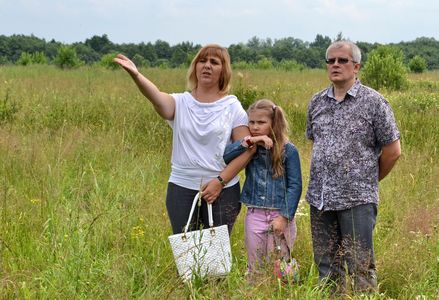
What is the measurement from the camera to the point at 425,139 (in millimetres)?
6953

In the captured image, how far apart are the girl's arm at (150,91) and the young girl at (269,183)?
1.39ft

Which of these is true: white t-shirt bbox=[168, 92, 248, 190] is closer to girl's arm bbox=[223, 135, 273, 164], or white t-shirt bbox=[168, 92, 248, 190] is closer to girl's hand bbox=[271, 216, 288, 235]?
girl's arm bbox=[223, 135, 273, 164]

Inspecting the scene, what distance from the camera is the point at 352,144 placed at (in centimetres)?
288

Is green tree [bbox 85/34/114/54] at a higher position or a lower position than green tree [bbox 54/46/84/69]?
higher

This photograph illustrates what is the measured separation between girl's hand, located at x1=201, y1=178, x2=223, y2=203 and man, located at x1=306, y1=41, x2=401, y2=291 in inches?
22.6

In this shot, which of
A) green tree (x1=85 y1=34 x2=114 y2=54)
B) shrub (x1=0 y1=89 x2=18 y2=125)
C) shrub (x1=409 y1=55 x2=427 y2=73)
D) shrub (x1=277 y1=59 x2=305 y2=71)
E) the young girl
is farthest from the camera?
green tree (x1=85 y1=34 x2=114 y2=54)

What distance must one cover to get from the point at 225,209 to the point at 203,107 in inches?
23.9

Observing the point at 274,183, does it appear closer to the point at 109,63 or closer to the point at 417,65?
the point at 109,63

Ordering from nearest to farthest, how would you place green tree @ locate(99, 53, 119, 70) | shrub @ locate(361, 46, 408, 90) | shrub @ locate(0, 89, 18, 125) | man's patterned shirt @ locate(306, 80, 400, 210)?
man's patterned shirt @ locate(306, 80, 400, 210) < shrub @ locate(0, 89, 18, 125) < shrub @ locate(361, 46, 408, 90) < green tree @ locate(99, 53, 119, 70)

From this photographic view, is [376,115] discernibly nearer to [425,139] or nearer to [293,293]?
[293,293]

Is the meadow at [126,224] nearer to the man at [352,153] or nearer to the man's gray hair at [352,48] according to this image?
the man at [352,153]

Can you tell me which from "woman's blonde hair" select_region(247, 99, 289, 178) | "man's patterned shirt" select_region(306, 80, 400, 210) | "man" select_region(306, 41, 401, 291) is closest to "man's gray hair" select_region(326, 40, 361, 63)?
"man" select_region(306, 41, 401, 291)

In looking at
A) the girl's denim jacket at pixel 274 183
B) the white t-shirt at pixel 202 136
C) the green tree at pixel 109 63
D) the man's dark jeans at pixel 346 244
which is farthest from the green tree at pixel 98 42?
the man's dark jeans at pixel 346 244

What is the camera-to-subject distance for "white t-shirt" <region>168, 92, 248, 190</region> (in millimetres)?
2982
